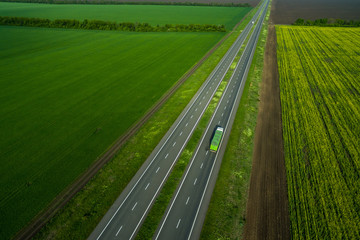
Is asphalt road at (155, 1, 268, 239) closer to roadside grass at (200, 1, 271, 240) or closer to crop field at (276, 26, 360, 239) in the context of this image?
roadside grass at (200, 1, 271, 240)

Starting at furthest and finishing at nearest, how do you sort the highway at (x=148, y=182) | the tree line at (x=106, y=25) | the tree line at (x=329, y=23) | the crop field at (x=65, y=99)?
the tree line at (x=329, y=23), the tree line at (x=106, y=25), the crop field at (x=65, y=99), the highway at (x=148, y=182)

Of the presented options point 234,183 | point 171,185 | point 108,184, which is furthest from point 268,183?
point 108,184

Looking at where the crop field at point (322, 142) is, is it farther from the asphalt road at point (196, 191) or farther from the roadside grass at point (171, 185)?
the roadside grass at point (171, 185)

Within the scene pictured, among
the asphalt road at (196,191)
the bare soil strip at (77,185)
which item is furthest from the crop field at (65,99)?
the asphalt road at (196,191)

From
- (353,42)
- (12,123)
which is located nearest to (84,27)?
(12,123)

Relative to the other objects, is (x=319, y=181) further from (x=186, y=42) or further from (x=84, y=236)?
(x=186, y=42)

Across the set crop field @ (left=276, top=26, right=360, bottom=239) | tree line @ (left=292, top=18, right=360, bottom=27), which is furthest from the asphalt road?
tree line @ (left=292, top=18, right=360, bottom=27)
